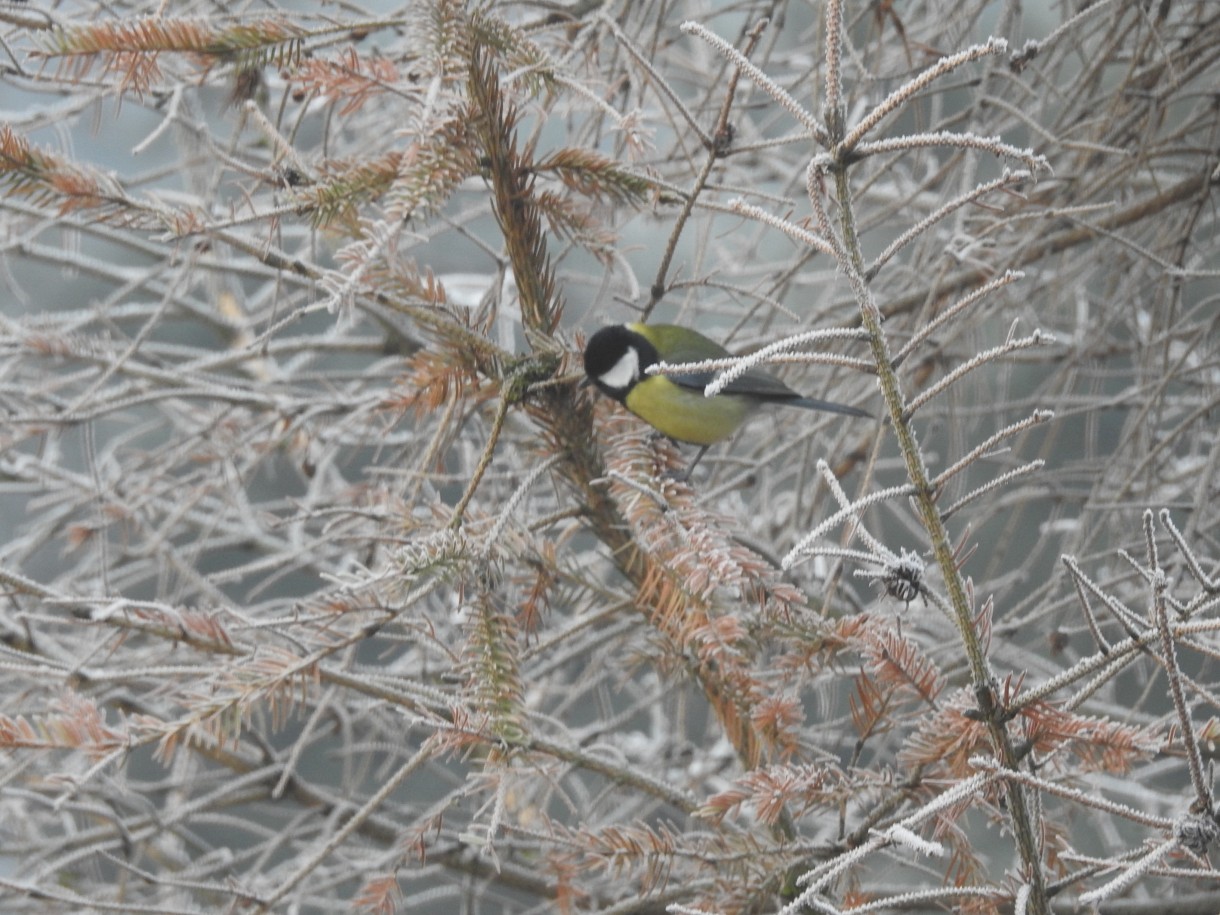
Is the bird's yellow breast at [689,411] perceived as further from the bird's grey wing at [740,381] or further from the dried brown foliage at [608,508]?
the dried brown foliage at [608,508]

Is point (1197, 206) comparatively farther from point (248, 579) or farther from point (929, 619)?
point (248, 579)

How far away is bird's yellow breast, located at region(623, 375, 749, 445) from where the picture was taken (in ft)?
7.81

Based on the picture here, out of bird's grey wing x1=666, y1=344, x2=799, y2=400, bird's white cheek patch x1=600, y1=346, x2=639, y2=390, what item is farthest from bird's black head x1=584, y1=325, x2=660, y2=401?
bird's grey wing x1=666, y1=344, x2=799, y2=400

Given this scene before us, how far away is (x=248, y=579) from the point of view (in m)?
5.14

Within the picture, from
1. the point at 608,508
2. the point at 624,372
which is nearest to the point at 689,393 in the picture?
the point at 624,372

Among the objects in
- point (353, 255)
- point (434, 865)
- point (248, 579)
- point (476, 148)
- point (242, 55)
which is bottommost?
point (434, 865)

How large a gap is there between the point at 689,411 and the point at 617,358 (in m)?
0.60

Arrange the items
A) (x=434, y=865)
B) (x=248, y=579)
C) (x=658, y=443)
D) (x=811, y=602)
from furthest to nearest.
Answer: (x=248, y=579)
(x=434, y=865)
(x=811, y=602)
(x=658, y=443)

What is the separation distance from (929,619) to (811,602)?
0.85 meters

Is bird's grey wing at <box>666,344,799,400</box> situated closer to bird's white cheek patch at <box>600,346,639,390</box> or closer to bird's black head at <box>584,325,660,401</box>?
bird's black head at <box>584,325,660,401</box>

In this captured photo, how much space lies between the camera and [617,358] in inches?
77.3

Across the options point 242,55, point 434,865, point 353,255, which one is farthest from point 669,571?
point 434,865

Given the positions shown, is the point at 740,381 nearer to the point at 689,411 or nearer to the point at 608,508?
the point at 689,411

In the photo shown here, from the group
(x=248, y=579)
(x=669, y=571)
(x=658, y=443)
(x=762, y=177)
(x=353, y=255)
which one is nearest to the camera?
(x=353, y=255)
